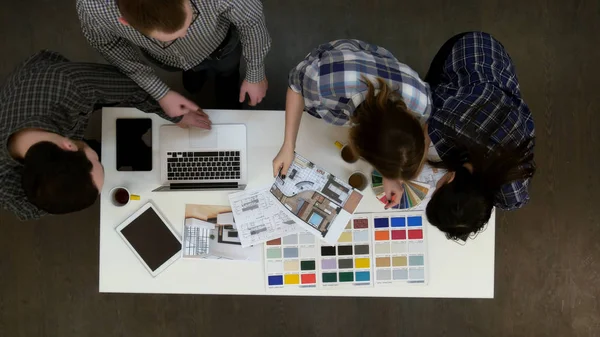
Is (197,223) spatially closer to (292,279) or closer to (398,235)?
(292,279)

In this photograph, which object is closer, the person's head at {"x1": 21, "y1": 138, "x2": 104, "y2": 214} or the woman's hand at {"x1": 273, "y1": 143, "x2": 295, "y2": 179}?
the person's head at {"x1": 21, "y1": 138, "x2": 104, "y2": 214}

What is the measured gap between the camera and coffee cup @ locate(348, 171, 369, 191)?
1.59 metres

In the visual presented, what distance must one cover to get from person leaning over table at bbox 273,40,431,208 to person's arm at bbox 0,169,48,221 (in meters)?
0.95

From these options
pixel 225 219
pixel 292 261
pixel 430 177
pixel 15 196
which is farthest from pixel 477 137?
pixel 15 196

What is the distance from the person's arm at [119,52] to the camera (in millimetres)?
1303

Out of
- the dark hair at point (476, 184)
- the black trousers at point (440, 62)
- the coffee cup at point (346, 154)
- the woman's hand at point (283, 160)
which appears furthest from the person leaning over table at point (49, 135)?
the black trousers at point (440, 62)

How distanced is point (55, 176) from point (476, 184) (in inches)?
47.7

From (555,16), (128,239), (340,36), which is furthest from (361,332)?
(555,16)

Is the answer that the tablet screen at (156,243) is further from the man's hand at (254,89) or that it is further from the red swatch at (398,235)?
the red swatch at (398,235)

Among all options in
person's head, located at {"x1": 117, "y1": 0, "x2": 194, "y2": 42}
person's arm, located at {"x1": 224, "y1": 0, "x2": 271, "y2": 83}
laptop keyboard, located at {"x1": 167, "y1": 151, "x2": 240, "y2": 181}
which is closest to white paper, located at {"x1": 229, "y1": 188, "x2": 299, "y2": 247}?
laptop keyboard, located at {"x1": 167, "y1": 151, "x2": 240, "y2": 181}

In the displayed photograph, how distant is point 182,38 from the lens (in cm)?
141

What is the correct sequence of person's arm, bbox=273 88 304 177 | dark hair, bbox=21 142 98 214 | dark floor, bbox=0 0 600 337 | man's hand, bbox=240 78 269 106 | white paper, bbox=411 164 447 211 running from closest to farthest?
dark hair, bbox=21 142 98 214, person's arm, bbox=273 88 304 177, white paper, bbox=411 164 447 211, man's hand, bbox=240 78 269 106, dark floor, bbox=0 0 600 337

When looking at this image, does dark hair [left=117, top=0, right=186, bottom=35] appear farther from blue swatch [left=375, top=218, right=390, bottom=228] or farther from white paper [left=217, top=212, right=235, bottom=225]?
blue swatch [left=375, top=218, right=390, bottom=228]

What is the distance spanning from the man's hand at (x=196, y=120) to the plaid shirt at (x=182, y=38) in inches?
4.7
